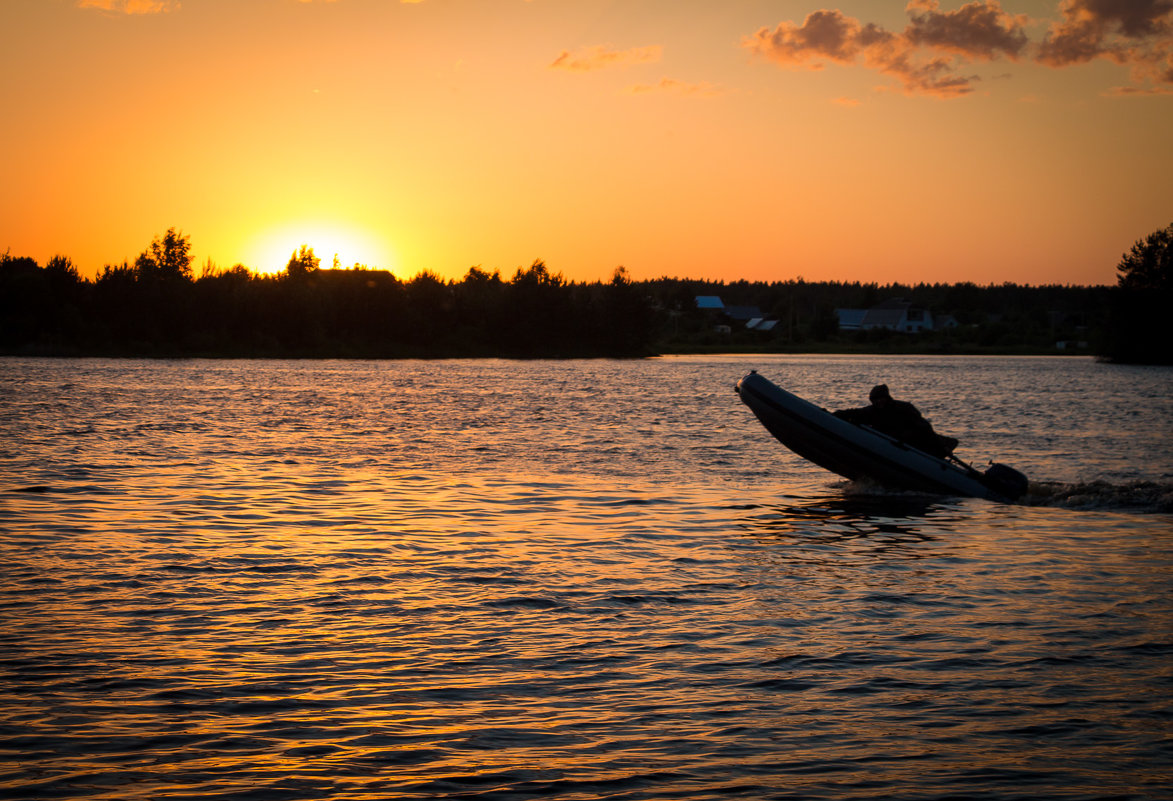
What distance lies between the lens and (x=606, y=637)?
771 centimetres

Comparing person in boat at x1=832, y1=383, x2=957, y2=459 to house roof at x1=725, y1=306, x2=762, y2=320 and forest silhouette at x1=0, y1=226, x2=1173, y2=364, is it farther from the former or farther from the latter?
house roof at x1=725, y1=306, x2=762, y2=320

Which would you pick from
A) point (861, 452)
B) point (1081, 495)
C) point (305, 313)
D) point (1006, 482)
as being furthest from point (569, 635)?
point (305, 313)

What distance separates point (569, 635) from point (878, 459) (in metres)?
10.0

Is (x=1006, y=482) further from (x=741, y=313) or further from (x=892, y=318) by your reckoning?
(x=741, y=313)

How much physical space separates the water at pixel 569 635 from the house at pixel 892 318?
13982 centimetres

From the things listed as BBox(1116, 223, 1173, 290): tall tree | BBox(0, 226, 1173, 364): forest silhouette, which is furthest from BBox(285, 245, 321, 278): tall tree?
BBox(1116, 223, 1173, 290): tall tree

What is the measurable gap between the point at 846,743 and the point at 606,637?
2392 millimetres

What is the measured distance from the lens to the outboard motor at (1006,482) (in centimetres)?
1598

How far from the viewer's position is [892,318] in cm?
15462

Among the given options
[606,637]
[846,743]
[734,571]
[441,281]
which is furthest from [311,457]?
[441,281]

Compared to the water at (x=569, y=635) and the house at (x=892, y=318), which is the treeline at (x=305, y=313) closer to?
the house at (x=892, y=318)

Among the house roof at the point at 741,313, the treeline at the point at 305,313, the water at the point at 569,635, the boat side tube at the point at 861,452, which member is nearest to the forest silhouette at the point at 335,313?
the treeline at the point at 305,313

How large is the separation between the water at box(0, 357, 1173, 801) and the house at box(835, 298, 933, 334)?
459ft

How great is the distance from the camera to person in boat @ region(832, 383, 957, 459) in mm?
16719
